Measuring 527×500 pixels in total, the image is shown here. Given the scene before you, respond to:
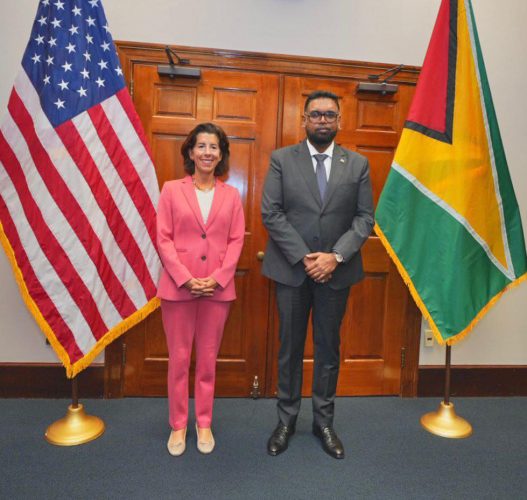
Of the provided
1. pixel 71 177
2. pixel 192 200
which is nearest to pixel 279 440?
pixel 192 200

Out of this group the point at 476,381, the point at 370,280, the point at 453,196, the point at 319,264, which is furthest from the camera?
the point at 476,381

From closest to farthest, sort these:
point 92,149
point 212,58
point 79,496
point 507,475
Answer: point 79,496 < point 507,475 < point 92,149 < point 212,58

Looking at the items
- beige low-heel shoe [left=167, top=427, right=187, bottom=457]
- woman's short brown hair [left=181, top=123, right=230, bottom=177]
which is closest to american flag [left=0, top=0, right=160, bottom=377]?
woman's short brown hair [left=181, top=123, right=230, bottom=177]

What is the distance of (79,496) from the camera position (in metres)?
1.85

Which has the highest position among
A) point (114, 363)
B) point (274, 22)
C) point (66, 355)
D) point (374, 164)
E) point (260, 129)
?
point (274, 22)

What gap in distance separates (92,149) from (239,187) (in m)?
0.87

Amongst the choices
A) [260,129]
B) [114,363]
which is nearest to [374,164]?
[260,129]

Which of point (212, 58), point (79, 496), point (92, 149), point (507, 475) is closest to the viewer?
point (79, 496)

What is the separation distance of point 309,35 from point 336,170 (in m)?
1.09

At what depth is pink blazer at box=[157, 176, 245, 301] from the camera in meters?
2.10

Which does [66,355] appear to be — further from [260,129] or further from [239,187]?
[260,129]

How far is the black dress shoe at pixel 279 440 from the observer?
2199 mm

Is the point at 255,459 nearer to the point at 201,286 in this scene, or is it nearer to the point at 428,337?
the point at 201,286

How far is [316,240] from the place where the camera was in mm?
2096
